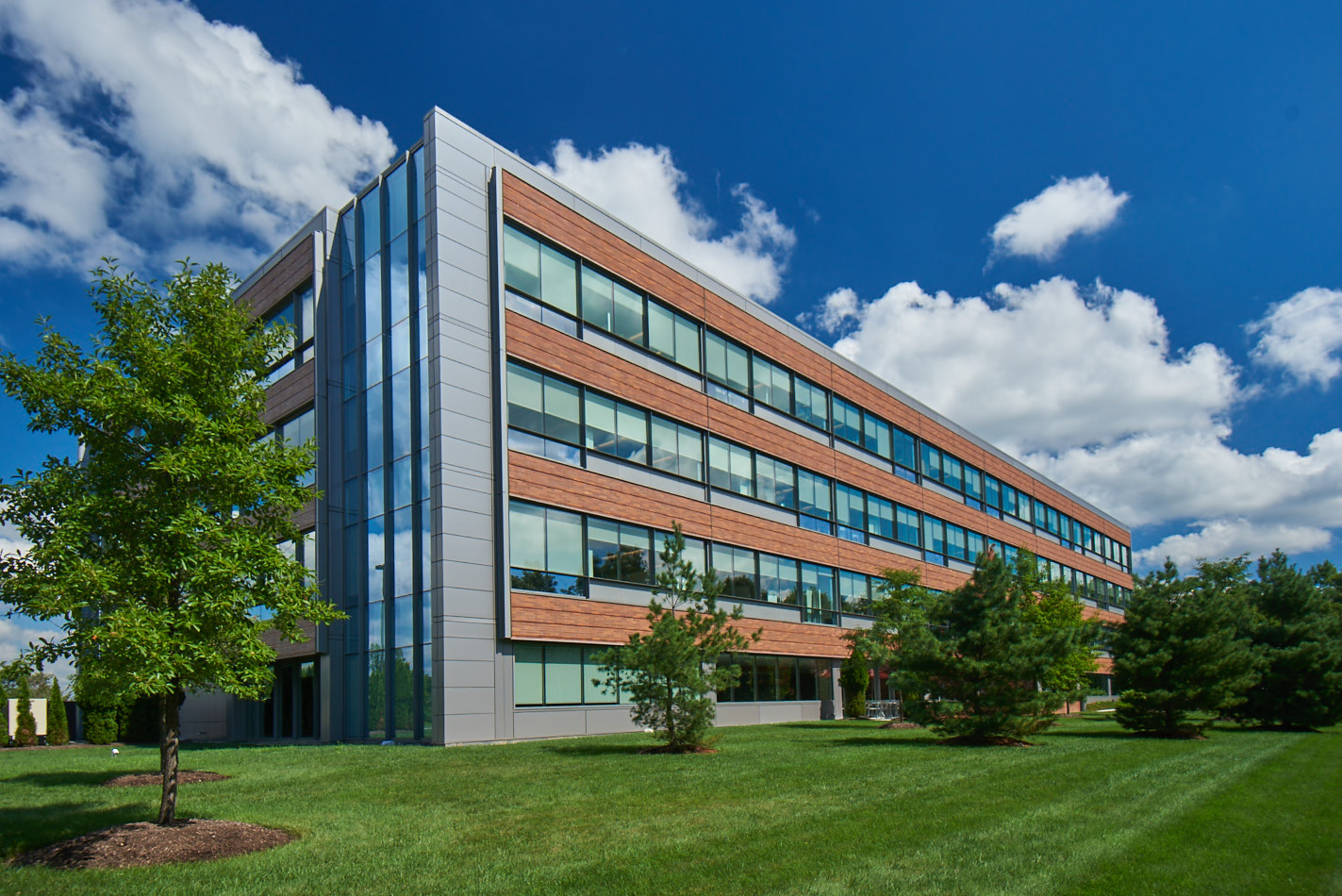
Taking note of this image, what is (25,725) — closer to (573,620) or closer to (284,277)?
(284,277)

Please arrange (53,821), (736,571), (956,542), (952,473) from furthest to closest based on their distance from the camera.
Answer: (952,473) → (956,542) → (736,571) → (53,821)

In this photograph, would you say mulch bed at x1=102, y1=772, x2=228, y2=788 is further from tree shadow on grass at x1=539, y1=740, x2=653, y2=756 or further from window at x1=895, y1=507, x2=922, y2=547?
window at x1=895, y1=507, x2=922, y2=547

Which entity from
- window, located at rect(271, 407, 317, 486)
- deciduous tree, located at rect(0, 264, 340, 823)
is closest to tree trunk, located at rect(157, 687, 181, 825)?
deciduous tree, located at rect(0, 264, 340, 823)

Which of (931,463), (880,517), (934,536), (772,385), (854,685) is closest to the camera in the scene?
(772,385)

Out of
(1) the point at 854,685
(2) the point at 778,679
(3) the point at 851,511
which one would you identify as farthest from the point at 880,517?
(2) the point at 778,679

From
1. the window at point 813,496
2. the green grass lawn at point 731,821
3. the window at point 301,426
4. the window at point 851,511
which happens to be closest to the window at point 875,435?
the window at point 851,511

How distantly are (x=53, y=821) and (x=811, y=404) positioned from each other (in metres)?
32.6

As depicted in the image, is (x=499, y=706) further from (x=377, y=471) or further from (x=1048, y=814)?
(x=1048, y=814)

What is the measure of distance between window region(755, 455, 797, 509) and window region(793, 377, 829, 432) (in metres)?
2.72

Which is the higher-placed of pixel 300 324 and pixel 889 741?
pixel 300 324

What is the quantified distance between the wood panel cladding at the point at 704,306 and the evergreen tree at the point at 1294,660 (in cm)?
1680

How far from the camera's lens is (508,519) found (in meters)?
24.5

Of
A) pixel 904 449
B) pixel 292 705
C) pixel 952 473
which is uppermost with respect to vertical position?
pixel 904 449

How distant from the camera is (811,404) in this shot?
1588 inches
